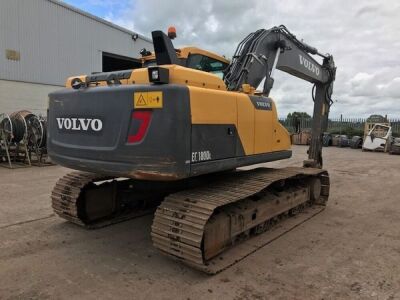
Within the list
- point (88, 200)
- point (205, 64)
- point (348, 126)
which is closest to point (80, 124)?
point (88, 200)

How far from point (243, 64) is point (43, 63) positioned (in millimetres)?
14603

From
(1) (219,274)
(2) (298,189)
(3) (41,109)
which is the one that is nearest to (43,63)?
(3) (41,109)

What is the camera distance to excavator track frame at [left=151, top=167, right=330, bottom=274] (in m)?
3.95

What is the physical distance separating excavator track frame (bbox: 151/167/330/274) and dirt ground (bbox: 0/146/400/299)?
156 mm

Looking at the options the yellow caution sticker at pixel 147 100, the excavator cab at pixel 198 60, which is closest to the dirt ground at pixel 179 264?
the yellow caution sticker at pixel 147 100

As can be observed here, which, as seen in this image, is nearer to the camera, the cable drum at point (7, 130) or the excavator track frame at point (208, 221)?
the excavator track frame at point (208, 221)

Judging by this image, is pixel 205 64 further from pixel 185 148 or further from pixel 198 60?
pixel 185 148

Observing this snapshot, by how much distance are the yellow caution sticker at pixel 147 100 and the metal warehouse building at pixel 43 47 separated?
12.6m

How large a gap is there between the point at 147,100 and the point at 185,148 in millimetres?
599

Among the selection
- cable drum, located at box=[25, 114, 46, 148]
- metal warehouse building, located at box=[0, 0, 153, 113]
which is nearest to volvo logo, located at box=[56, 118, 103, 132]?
cable drum, located at box=[25, 114, 46, 148]

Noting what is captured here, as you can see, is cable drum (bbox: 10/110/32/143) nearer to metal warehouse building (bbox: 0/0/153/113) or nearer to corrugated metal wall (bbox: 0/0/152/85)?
metal warehouse building (bbox: 0/0/153/113)

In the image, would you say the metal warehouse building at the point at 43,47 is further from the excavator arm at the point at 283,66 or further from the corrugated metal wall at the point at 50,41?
the excavator arm at the point at 283,66

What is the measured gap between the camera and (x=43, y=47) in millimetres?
17453

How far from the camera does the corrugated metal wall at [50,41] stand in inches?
632
